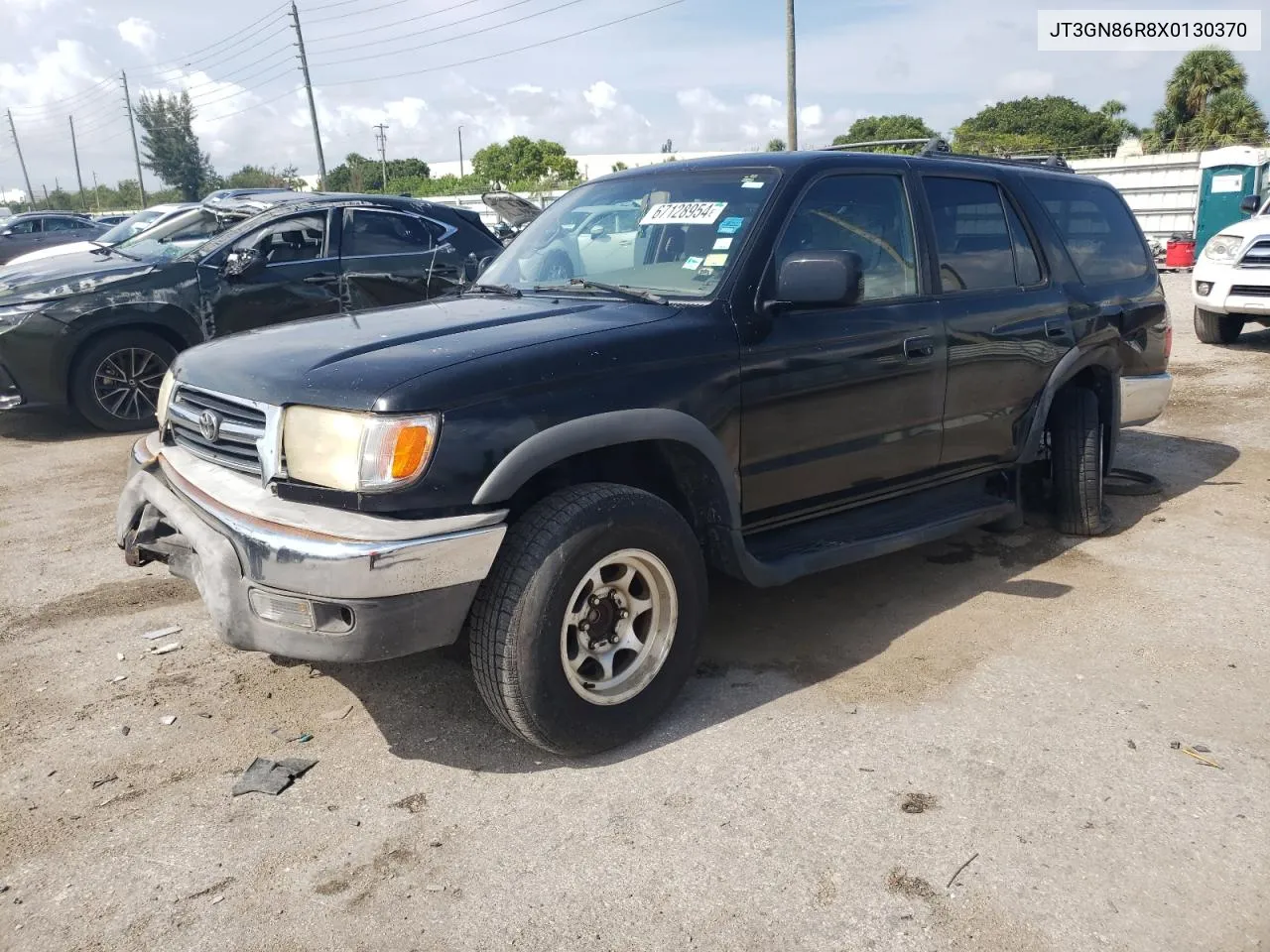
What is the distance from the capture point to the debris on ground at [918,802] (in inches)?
112

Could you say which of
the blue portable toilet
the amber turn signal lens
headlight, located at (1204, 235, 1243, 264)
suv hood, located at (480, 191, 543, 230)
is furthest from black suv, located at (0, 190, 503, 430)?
the blue portable toilet

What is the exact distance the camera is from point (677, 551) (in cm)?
318

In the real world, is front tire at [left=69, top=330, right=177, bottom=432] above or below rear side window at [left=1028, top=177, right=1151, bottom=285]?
below

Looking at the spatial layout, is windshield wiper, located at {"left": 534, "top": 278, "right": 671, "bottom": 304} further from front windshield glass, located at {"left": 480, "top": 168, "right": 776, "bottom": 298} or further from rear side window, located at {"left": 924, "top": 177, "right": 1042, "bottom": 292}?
rear side window, located at {"left": 924, "top": 177, "right": 1042, "bottom": 292}

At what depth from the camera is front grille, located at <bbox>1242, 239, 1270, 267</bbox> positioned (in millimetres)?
10227

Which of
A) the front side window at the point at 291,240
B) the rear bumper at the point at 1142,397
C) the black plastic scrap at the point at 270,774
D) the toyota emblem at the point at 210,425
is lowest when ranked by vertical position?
the black plastic scrap at the point at 270,774

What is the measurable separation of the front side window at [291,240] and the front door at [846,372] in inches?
212

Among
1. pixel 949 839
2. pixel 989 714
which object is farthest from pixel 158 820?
pixel 989 714

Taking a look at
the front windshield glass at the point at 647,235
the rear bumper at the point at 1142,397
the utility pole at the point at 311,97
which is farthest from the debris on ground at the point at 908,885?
the utility pole at the point at 311,97

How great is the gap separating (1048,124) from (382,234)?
234 feet

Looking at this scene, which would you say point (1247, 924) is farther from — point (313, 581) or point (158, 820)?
point (158, 820)

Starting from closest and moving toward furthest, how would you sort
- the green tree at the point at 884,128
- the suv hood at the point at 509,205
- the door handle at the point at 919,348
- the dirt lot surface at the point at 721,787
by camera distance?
the dirt lot surface at the point at 721,787 → the door handle at the point at 919,348 → the suv hood at the point at 509,205 → the green tree at the point at 884,128

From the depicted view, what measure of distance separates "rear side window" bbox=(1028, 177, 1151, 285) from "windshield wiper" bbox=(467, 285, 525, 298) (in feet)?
8.41

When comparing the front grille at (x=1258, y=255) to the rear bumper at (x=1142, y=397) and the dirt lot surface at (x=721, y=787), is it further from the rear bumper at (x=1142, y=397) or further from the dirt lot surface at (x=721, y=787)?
the dirt lot surface at (x=721, y=787)
